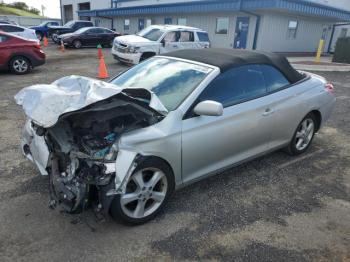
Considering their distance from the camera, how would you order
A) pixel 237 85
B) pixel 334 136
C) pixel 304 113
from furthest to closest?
1. pixel 334 136
2. pixel 304 113
3. pixel 237 85

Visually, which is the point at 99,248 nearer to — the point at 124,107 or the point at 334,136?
the point at 124,107

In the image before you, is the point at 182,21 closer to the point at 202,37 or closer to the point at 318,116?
the point at 202,37

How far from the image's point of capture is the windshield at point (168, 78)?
345 cm

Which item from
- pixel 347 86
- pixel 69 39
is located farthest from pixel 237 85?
pixel 69 39

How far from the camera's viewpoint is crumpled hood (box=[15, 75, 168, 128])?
2.71 metres

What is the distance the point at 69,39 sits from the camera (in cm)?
2080

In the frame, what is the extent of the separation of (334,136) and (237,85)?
10.2ft

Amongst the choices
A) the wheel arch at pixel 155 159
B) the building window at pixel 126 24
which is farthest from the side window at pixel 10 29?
the wheel arch at pixel 155 159

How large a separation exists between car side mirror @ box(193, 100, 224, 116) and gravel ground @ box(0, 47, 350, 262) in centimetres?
107

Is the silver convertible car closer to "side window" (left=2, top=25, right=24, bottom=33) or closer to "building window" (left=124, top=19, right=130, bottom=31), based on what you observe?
"side window" (left=2, top=25, right=24, bottom=33)

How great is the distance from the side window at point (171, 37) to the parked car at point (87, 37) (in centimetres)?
1028

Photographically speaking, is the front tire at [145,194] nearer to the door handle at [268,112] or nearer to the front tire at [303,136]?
the door handle at [268,112]

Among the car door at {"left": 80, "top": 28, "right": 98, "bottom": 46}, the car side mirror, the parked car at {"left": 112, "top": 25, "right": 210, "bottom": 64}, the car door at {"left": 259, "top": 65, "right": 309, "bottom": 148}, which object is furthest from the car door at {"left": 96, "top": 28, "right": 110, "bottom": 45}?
the car side mirror

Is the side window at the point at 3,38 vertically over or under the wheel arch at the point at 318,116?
over
